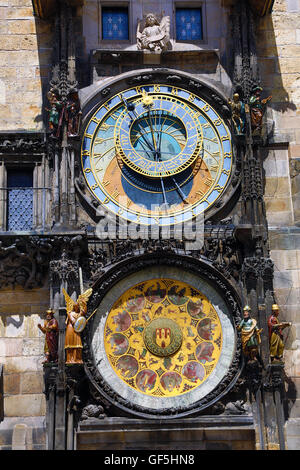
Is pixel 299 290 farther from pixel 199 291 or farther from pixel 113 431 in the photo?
pixel 113 431

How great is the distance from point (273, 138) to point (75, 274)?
3.80m

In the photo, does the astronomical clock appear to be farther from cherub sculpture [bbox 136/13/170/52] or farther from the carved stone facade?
cherub sculpture [bbox 136/13/170/52]

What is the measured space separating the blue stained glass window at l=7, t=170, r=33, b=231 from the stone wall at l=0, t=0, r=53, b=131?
29.2 inches

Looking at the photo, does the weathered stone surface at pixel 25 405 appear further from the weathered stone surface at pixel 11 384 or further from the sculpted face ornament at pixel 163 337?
the sculpted face ornament at pixel 163 337

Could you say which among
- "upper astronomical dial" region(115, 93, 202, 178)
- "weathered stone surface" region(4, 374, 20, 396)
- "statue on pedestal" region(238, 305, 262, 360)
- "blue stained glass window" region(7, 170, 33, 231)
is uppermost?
"upper astronomical dial" region(115, 93, 202, 178)

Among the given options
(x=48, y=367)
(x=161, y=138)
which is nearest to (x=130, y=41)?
(x=161, y=138)

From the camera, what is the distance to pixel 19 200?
46.2 feet

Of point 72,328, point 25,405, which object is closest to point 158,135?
point 72,328

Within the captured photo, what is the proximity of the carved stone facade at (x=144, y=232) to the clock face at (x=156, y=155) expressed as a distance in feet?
0.50

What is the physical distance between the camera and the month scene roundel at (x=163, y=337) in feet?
42.5

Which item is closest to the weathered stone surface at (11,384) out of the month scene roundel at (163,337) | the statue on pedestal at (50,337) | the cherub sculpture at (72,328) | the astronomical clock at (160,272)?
the statue on pedestal at (50,337)

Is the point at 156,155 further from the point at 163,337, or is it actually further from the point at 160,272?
the point at 163,337

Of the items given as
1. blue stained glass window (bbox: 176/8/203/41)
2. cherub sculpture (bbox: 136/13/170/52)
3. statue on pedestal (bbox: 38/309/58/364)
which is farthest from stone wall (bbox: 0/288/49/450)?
blue stained glass window (bbox: 176/8/203/41)

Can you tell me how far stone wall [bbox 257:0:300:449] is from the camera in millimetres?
13320
